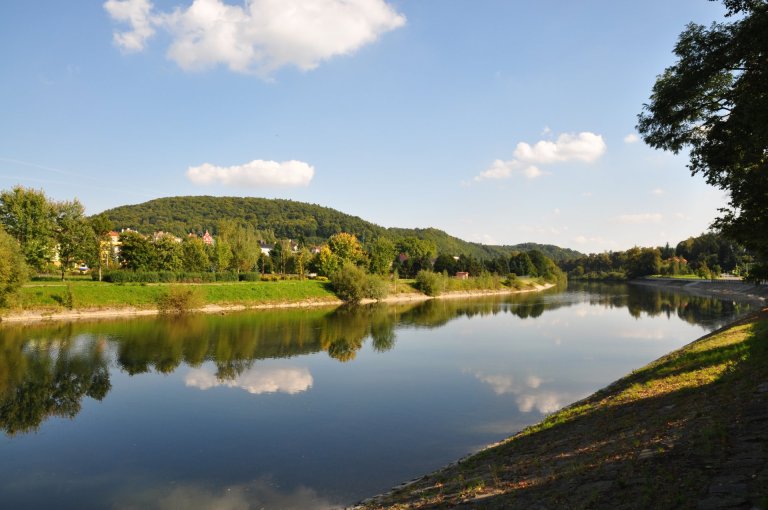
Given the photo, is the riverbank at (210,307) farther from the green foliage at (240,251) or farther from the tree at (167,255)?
the green foliage at (240,251)

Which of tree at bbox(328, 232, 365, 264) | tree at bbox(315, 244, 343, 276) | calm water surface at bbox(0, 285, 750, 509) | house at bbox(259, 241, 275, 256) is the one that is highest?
house at bbox(259, 241, 275, 256)

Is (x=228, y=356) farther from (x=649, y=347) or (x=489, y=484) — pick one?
(x=649, y=347)

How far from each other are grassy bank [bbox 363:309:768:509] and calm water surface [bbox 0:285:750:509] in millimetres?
2853

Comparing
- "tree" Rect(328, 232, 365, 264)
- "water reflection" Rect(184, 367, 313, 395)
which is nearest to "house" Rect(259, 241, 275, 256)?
"tree" Rect(328, 232, 365, 264)

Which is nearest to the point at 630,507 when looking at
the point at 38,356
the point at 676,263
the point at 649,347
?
the point at 649,347

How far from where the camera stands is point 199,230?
170m

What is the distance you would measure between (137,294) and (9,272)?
14.4 m

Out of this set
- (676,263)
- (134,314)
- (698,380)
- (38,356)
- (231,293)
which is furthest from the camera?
(676,263)

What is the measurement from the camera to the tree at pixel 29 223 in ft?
180

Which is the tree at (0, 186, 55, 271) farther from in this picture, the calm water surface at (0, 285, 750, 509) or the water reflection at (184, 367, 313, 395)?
the water reflection at (184, 367, 313, 395)

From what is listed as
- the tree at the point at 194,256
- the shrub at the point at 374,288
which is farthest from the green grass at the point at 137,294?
the tree at the point at 194,256

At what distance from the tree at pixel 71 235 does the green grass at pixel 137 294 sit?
3.78m

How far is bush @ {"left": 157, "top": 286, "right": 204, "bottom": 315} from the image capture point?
53.8m

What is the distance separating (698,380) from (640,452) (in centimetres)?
737
